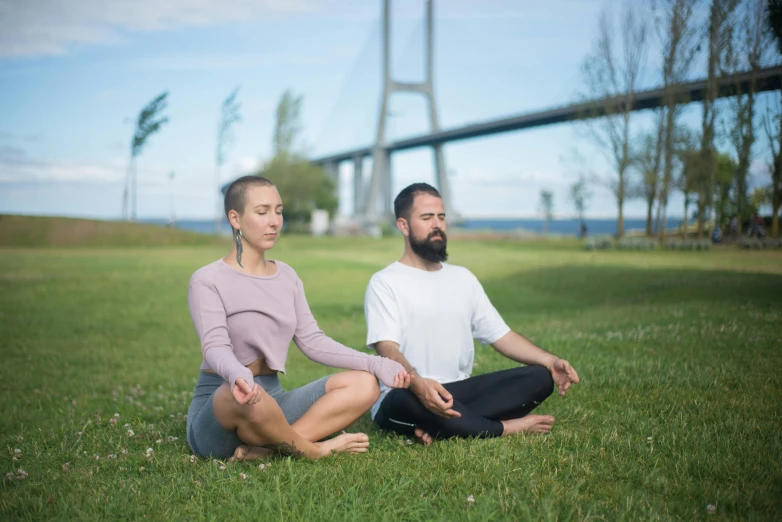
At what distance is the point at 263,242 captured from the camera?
11.8 feet

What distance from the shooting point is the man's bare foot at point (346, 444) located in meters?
3.56

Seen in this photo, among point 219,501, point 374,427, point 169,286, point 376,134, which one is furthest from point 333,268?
point 376,134

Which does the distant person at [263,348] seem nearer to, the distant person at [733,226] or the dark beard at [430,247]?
the dark beard at [430,247]

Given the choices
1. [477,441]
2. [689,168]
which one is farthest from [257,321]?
[689,168]

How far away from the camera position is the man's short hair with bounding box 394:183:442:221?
4.18 metres

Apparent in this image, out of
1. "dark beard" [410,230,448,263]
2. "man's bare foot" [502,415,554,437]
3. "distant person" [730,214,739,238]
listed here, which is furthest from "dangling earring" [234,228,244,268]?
"distant person" [730,214,739,238]

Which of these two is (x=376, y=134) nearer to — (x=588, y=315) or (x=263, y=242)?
(x=588, y=315)

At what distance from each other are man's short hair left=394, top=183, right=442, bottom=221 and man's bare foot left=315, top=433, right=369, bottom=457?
4.30 feet

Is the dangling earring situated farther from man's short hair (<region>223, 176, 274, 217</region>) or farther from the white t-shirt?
the white t-shirt

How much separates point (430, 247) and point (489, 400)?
0.93 metres

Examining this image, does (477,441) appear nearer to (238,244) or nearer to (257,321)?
(257,321)

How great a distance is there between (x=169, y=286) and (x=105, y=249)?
52.7 ft

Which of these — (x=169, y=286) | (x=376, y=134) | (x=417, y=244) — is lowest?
(x=169, y=286)

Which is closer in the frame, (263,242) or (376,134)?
(263,242)
